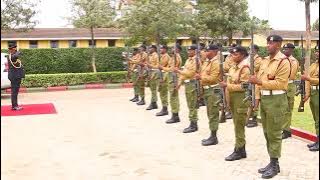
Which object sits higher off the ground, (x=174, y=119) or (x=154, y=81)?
(x=154, y=81)

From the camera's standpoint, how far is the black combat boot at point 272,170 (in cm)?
→ 615

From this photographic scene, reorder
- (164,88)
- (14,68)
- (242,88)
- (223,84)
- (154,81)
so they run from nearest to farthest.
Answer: (242,88) → (223,84) → (164,88) → (14,68) → (154,81)

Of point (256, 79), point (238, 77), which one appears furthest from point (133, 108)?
point (256, 79)

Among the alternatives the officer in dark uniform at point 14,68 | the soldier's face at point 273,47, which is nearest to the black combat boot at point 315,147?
the soldier's face at point 273,47

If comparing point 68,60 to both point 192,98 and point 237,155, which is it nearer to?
point 192,98

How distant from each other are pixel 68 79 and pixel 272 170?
15.9 metres

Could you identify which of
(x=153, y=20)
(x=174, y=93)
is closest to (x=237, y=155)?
(x=174, y=93)

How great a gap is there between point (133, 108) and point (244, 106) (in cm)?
697

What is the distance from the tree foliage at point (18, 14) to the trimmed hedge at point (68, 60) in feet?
8.97

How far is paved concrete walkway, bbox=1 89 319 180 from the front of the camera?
655 cm

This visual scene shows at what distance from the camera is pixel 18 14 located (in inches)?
792

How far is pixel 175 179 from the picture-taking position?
6.26 m

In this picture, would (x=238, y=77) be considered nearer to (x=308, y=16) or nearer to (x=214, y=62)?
(x=214, y=62)

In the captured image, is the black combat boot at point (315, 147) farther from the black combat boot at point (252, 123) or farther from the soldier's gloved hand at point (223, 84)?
the black combat boot at point (252, 123)
